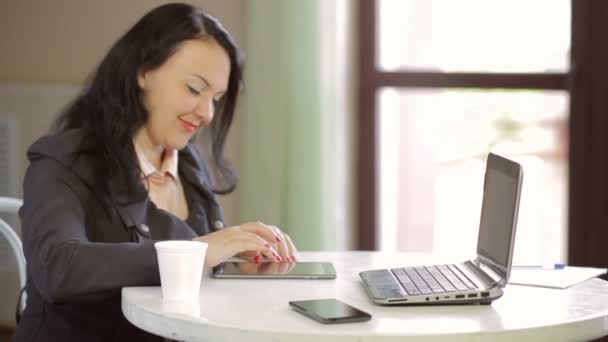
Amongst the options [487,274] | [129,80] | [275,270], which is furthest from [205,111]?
[487,274]

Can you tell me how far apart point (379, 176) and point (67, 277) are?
1.94 meters

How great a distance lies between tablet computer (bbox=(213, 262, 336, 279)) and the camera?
1.79 meters

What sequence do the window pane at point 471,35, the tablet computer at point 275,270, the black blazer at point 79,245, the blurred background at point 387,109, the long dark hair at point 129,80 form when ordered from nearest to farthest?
the black blazer at point 79,245 < the tablet computer at point 275,270 < the long dark hair at point 129,80 < the blurred background at point 387,109 < the window pane at point 471,35

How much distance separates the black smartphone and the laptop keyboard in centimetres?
9

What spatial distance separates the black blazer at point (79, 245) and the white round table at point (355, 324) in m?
0.05

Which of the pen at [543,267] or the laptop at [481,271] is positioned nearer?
the laptop at [481,271]

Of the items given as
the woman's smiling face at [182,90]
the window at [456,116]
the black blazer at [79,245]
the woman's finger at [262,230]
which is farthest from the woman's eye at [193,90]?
the window at [456,116]

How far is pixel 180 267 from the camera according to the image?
1568 mm

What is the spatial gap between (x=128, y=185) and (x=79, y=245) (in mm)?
298

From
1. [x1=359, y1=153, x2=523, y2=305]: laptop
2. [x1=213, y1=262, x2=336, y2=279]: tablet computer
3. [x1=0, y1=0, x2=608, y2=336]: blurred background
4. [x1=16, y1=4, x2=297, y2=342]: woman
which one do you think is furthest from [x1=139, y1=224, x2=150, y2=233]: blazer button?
[x1=0, y1=0, x2=608, y2=336]: blurred background

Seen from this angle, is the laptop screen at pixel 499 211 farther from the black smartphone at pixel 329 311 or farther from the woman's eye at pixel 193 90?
the woman's eye at pixel 193 90

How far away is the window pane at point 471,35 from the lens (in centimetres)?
335

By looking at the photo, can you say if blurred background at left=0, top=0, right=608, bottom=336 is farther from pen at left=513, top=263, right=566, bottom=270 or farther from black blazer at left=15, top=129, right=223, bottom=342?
pen at left=513, top=263, right=566, bottom=270

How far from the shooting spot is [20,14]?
3.50m
